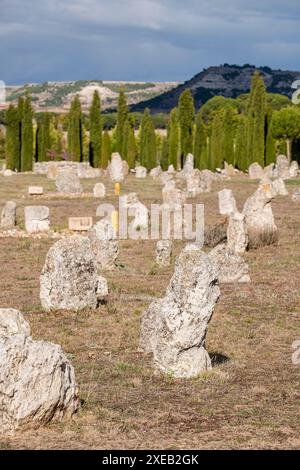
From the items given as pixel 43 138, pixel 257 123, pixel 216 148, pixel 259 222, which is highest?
pixel 257 123

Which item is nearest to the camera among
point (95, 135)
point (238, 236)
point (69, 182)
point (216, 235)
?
point (238, 236)

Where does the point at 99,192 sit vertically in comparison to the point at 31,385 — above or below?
below

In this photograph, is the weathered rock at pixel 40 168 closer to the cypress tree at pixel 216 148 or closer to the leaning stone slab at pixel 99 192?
the cypress tree at pixel 216 148

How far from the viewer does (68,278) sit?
569 inches

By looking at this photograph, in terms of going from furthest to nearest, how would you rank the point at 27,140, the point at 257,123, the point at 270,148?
the point at 27,140 < the point at 270,148 < the point at 257,123

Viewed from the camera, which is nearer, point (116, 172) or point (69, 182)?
point (69, 182)

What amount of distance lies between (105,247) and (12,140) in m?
43.5

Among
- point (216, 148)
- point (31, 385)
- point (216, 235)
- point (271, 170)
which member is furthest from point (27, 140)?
point (31, 385)

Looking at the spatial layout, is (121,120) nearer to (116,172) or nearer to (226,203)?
(116,172)

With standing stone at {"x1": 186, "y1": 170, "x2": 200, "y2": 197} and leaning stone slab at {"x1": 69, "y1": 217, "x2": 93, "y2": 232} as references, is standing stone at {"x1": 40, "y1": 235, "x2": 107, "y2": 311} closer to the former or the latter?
leaning stone slab at {"x1": 69, "y1": 217, "x2": 93, "y2": 232}

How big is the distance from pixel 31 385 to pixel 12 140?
5504 cm

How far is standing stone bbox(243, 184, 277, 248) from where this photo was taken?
22.7 metres

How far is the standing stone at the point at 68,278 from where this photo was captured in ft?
47.3
